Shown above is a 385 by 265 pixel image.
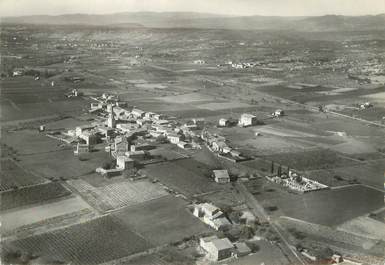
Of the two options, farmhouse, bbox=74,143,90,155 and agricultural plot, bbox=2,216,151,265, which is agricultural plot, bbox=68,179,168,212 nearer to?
agricultural plot, bbox=2,216,151,265

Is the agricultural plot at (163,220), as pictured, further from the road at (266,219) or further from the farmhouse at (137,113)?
the farmhouse at (137,113)

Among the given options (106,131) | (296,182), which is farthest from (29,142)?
(296,182)

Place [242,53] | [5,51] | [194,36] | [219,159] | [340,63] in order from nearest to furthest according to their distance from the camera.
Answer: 1. [219,159]
2. [340,63]
3. [5,51]
4. [242,53]
5. [194,36]

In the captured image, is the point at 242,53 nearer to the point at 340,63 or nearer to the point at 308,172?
the point at 340,63

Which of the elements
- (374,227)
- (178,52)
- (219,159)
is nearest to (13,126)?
(219,159)

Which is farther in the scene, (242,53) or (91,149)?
(242,53)

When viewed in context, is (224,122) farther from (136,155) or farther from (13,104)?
(13,104)

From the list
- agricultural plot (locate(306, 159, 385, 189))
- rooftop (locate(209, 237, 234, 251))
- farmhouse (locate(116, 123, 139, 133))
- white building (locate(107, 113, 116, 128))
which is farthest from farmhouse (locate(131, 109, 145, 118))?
rooftop (locate(209, 237, 234, 251))
